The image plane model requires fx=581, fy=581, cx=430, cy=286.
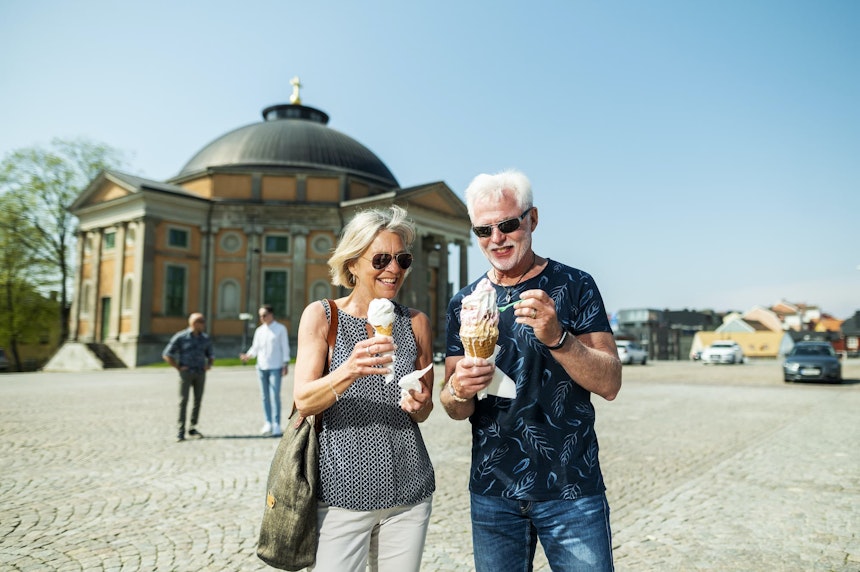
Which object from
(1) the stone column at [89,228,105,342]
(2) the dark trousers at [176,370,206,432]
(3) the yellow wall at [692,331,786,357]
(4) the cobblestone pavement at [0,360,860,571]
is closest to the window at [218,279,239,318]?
(1) the stone column at [89,228,105,342]

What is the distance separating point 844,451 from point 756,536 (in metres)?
4.96

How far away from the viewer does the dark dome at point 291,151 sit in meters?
43.7

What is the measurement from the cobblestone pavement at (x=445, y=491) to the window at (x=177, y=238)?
28.3 m

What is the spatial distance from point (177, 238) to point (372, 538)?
40945 mm

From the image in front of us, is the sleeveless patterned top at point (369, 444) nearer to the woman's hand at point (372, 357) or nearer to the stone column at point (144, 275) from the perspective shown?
the woman's hand at point (372, 357)

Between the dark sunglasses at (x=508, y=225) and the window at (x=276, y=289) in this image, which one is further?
the window at (x=276, y=289)

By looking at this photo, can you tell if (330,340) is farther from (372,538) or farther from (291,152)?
(291,152)

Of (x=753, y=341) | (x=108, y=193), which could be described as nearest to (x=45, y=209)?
(x=108, y=193)

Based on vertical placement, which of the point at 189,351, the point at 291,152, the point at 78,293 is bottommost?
the point at 189,351

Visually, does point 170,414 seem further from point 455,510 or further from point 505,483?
point 505,483

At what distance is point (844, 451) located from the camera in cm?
840

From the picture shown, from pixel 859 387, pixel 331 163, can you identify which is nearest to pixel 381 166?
pixel 331 163

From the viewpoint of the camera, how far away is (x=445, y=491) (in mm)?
6266

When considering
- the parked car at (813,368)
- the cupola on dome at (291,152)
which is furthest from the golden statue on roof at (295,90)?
the parked car at (813,368)
